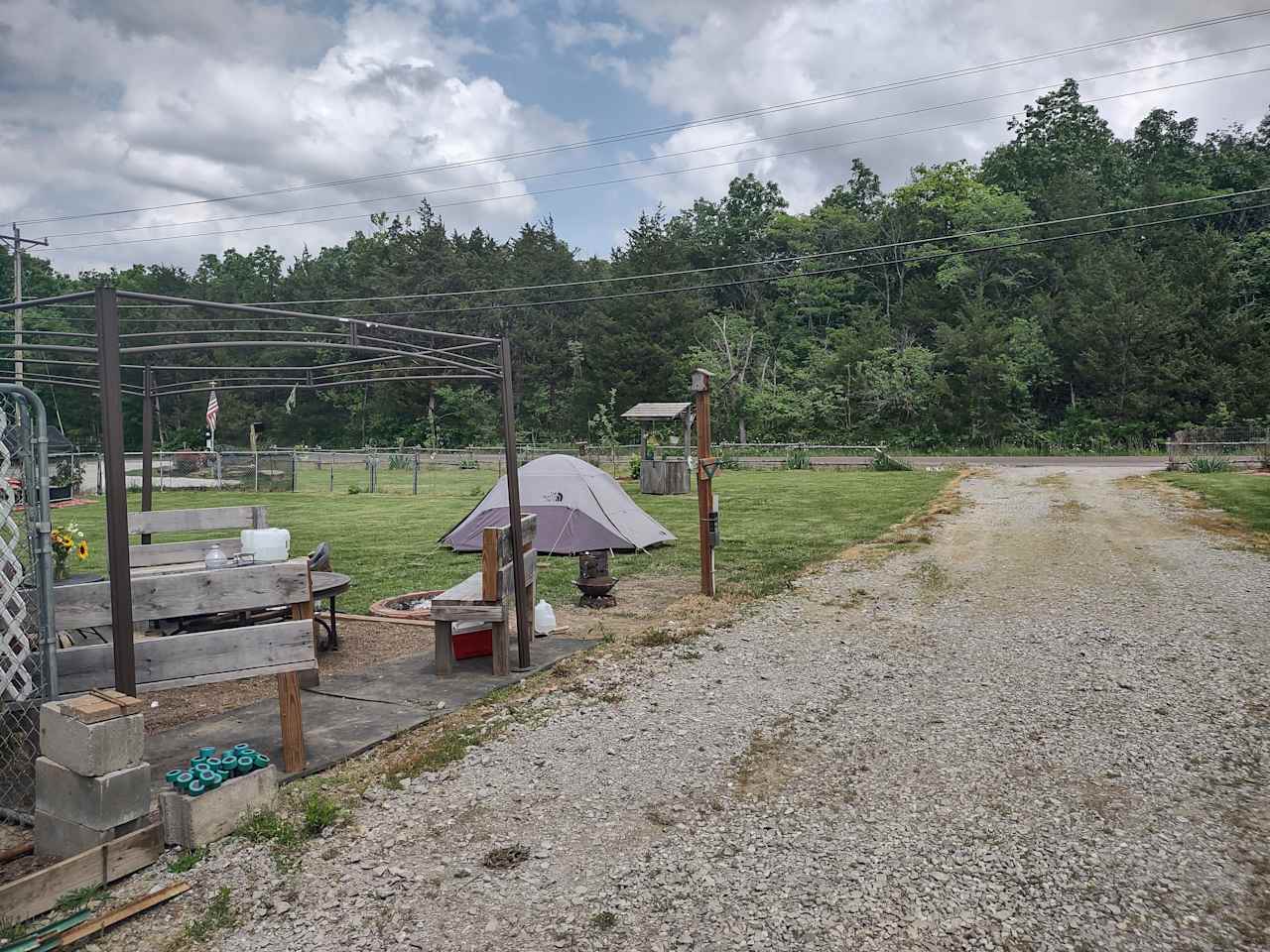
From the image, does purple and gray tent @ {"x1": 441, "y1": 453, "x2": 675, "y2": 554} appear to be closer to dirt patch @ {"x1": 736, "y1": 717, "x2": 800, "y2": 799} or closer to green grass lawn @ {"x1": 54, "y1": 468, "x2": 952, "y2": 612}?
green grass lawn @ {"x1": 54, "y1": 468, "x2": 952, "y2": 612}

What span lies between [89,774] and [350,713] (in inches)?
72.0

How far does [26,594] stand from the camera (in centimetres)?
367

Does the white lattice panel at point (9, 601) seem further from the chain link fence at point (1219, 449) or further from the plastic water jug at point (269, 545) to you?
the chain link fence at point (1219, 449)

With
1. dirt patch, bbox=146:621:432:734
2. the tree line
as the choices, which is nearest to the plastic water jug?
dirt patch, bbox=146:621:432:734

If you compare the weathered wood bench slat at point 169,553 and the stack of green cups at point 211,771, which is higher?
the weathered wood bench slat at point 169,553

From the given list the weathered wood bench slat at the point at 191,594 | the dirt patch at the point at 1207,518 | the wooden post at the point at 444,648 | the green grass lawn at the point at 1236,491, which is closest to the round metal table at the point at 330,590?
the wooden post at the point at 444,648

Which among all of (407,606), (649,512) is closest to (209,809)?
(407,606)

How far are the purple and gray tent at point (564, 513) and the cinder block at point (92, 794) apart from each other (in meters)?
7.60

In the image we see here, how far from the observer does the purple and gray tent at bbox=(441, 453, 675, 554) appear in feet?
36.5

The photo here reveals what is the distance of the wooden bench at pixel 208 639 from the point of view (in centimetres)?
380

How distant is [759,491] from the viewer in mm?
20875

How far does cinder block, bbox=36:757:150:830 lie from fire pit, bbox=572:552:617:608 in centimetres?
505

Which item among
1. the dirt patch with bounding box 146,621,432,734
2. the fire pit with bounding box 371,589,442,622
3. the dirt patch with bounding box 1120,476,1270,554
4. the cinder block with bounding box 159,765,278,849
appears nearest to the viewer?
the cinder block with bounding box 159,765,278,849

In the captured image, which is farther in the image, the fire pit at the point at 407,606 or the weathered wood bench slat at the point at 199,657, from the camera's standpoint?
the fire pit at the point at 407,606
